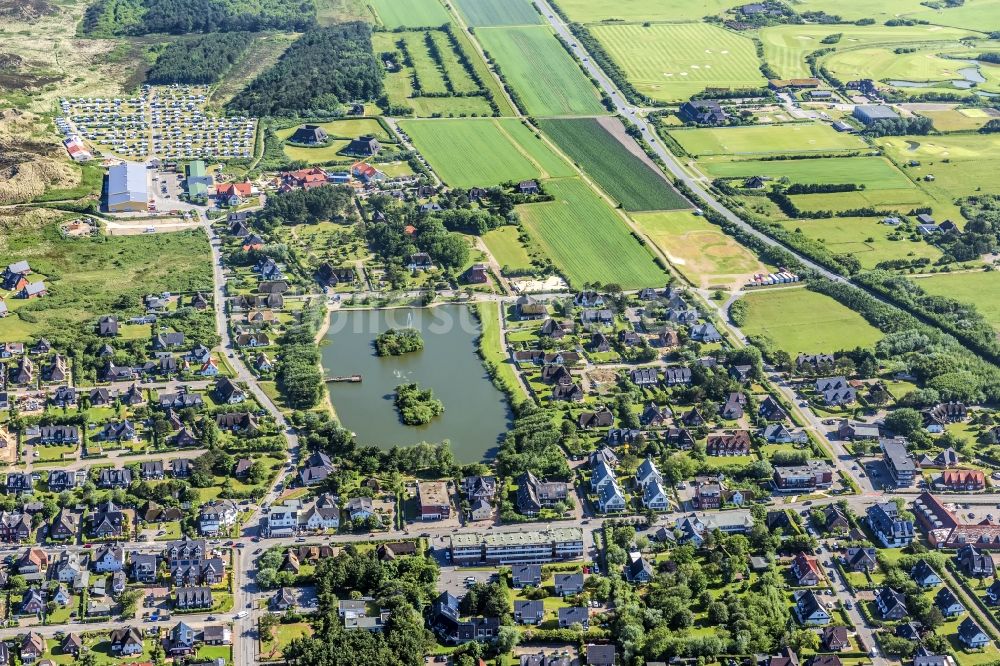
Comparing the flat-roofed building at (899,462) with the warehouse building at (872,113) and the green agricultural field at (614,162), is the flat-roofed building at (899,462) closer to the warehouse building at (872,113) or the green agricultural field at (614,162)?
the green agricultural field at (614,162)

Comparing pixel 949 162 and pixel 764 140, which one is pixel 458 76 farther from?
pixel 949 162

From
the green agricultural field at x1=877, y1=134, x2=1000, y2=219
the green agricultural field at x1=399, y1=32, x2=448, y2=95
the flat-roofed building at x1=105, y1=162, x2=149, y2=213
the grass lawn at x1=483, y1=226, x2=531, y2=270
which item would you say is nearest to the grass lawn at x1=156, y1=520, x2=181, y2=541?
the grass lawn at x1=483, y1=226, x2=531, y2=270

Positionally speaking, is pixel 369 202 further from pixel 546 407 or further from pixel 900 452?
pixel 900 452

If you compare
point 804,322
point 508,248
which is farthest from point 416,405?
point 804,322

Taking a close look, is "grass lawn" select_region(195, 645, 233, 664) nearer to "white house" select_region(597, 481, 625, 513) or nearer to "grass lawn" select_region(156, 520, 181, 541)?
"grass lawn" select_region(156, 520, 181, 541)

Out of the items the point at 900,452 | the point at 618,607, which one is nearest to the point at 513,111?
the point at 900,452

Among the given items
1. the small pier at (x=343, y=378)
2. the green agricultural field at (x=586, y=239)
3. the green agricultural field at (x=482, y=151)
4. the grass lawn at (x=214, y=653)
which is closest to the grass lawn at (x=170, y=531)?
the grass lawn at (x=214, y=653)
